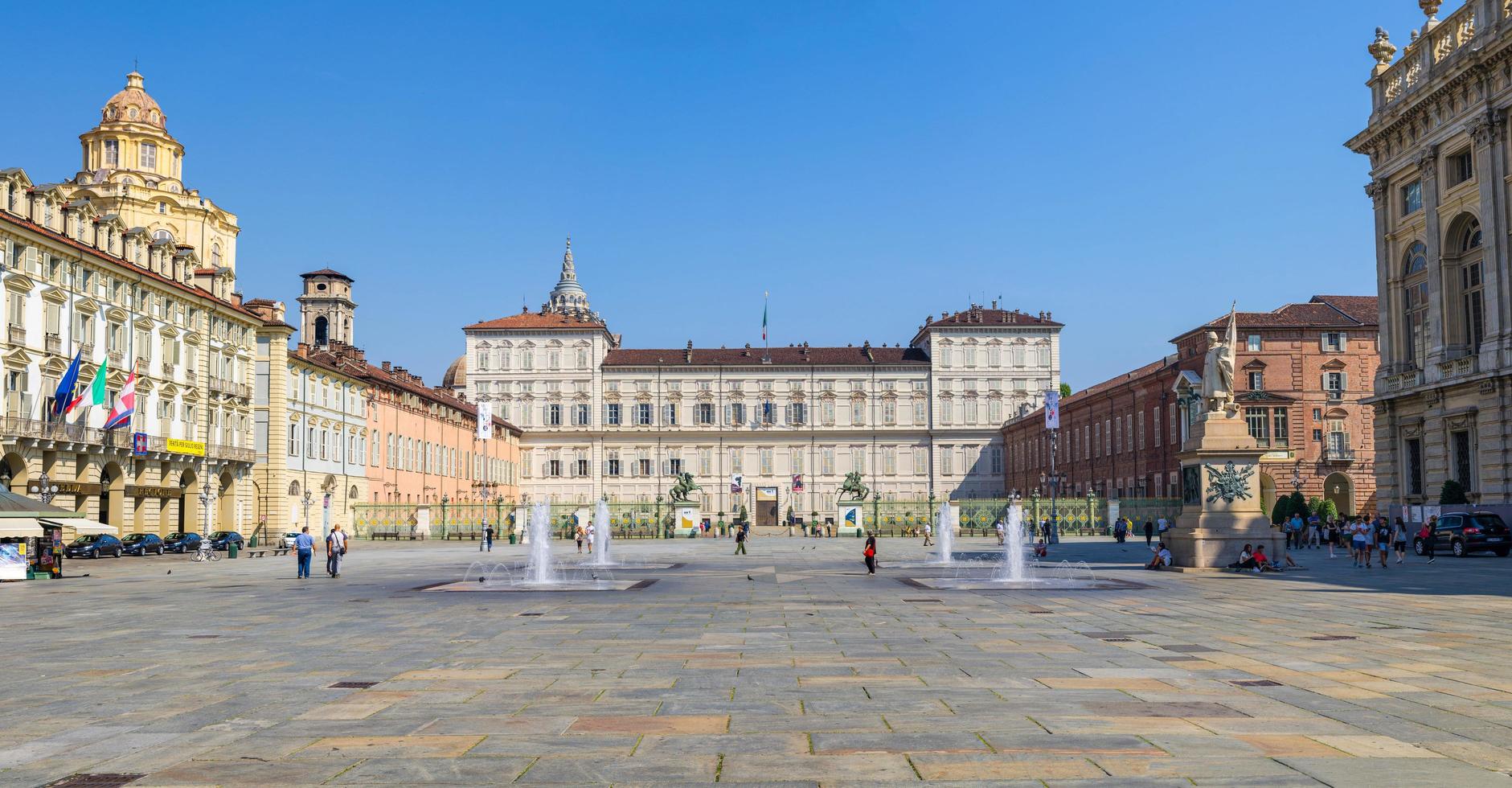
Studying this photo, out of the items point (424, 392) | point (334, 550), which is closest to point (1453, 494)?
point (334, 550)

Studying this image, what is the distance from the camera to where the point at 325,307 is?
387 ft

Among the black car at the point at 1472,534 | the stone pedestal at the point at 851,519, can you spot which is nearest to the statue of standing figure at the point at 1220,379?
the black car at the point at 1472,534

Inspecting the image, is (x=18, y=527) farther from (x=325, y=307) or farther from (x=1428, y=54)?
(x=325, y=307)

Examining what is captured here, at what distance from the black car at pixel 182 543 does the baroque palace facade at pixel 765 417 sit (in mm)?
58247

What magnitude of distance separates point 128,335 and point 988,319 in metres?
78.0

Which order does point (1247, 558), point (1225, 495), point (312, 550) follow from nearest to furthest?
point (1247, 558) → point (1225, 495) → point (312, 550)

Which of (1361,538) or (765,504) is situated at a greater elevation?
(1361,538)

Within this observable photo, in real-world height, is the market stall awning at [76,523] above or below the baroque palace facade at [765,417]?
below

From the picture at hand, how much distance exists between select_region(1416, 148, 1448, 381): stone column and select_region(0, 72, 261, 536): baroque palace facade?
4785 cm

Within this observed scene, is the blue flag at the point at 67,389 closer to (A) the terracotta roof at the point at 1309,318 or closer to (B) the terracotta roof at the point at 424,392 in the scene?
(B) the terracotta roof at the point at 424,392

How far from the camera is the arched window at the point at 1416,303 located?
4822 centimetres

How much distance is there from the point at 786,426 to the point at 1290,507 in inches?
2456

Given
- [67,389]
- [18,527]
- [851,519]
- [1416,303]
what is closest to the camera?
[18,527]

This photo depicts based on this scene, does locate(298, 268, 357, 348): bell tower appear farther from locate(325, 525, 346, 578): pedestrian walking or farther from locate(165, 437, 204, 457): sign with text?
locate(325, 525, 346, 578): pedestrian walking
